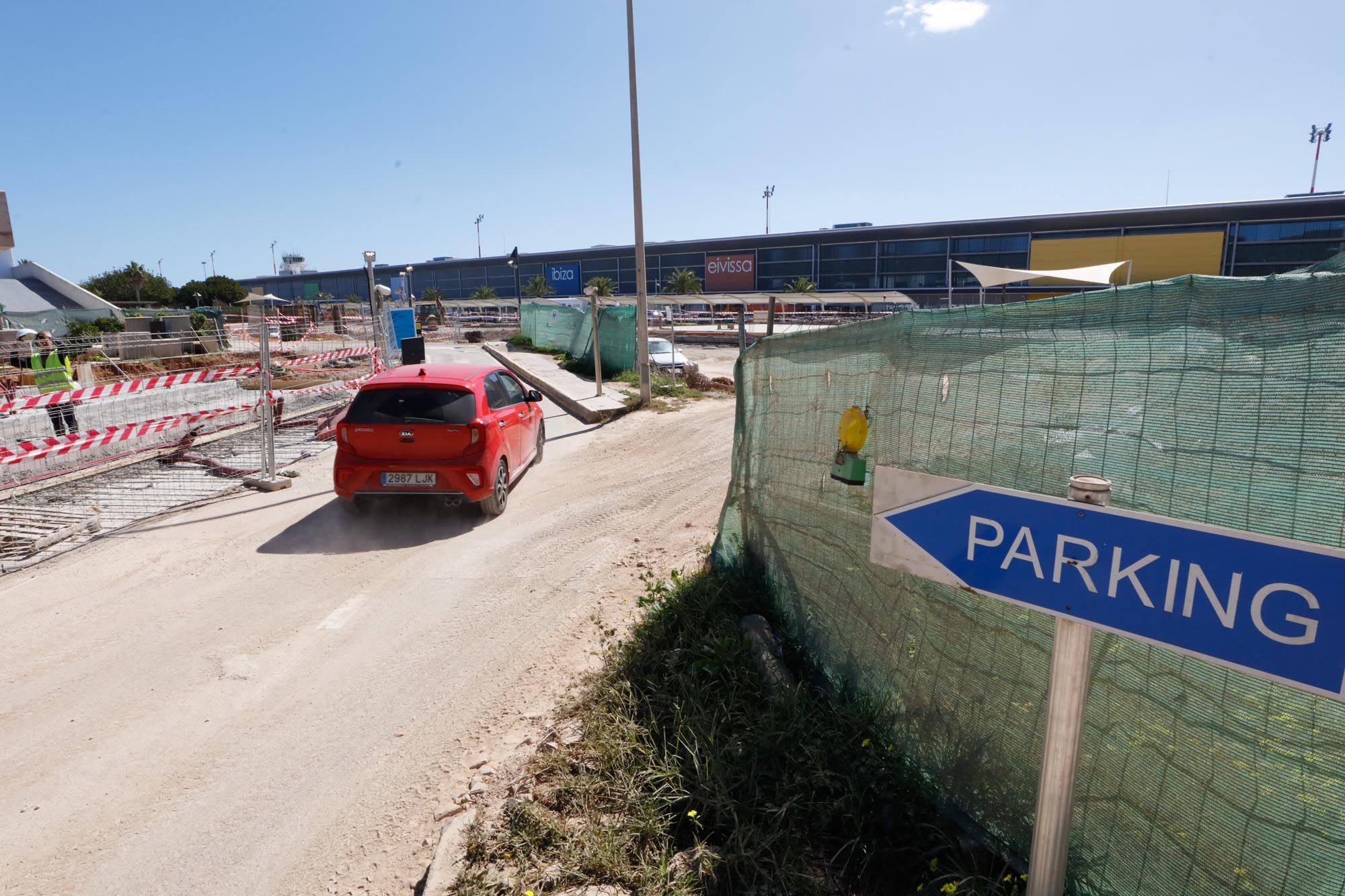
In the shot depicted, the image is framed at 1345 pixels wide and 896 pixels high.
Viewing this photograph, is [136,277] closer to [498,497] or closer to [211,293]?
[211,293]

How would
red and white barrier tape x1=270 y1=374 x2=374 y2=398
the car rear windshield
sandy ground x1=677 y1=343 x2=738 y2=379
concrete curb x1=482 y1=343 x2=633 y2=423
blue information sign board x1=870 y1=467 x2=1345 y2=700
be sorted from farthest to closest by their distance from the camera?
sandy ground x1=677 y1=343 x2=738 y2=379 → concrete curb x1=482 y1=343 x2=633 y2=423 → red and white barrier tape x1=270 y1=374 x2=374 y2=398 → the car rear windshield → blue information sign board x1=870 y1=467 x2=1345 y2=700

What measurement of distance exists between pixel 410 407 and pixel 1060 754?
23.7 ft

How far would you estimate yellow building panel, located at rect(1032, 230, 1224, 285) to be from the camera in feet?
171

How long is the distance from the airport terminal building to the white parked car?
1267 centimetres

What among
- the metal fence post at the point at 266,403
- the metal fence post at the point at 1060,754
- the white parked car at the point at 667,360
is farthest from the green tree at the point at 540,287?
the metal fence post at the point at 1060,754

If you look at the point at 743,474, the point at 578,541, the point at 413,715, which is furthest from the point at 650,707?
the point at 578,541

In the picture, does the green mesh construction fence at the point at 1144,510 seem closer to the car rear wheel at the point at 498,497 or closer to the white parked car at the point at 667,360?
the car rear wheel at the point at 498,497

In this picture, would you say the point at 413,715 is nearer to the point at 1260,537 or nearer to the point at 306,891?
the point at 306,891

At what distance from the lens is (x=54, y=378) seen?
45.1 ft

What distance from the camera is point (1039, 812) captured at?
1736 mm

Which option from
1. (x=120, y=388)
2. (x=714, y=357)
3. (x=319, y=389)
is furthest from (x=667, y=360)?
(x=120, y=388)

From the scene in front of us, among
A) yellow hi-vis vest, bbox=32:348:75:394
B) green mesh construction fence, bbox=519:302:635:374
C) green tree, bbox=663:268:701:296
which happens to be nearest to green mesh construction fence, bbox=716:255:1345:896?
yellow hi-vis vest, bbox=32:348:75:394

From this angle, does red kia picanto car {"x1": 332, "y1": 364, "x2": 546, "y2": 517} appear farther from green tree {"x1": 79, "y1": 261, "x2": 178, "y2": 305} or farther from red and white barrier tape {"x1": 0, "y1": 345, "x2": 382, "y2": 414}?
green tree {"x1": 79, "y1": 261, "x2": 178, "y2": 305}

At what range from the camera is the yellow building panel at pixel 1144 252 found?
52.2m
